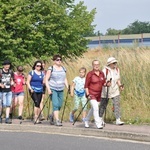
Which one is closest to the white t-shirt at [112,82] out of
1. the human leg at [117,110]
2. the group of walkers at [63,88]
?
the group of walkers at [63,88]

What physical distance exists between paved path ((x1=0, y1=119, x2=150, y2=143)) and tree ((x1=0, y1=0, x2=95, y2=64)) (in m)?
13.7

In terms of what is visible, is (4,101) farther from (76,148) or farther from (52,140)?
(76,148)

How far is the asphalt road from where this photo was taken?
9252mm

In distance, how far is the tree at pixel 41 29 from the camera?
27188 mm

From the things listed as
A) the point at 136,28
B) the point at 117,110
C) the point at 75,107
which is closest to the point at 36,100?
the point at 75,107

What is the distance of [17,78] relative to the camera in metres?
13.8

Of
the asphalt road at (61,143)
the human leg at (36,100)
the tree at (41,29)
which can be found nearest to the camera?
the asphalt road at (61,143)

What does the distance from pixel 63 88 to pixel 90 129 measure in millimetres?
1503

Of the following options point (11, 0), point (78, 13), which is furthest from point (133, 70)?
point (78, 13)

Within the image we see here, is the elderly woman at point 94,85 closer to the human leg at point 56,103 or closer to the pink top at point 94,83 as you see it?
the pink top at point 94,83

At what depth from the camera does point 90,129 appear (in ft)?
35.9

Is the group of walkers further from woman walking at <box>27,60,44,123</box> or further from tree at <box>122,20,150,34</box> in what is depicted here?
tree at <box>122,20,150,34</box>

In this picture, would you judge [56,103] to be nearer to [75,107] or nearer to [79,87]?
[75,107]

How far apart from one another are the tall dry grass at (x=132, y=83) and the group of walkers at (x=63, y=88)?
916mm
